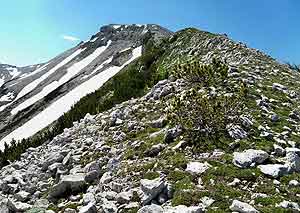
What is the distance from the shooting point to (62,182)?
15484mm

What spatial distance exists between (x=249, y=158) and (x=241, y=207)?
9.94ft

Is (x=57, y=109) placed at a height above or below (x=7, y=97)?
below

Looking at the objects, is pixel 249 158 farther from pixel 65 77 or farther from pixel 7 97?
pixel 7 97

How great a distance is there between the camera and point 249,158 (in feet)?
46.4

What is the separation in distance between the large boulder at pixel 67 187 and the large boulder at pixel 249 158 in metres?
4.87

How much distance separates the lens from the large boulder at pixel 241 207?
36.8 ft

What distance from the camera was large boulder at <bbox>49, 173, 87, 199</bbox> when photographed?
15.4 m

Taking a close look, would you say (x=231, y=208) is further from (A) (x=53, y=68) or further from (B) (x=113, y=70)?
(A) (x=53, y=68)

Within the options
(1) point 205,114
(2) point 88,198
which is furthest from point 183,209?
(1) point 205,114

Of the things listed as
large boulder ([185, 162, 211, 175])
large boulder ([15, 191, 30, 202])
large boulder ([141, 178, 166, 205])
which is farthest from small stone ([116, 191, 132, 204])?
large boulder ([15, 191, 30, 202])

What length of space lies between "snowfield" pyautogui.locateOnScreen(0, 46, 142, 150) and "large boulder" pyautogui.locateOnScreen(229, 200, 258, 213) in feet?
170

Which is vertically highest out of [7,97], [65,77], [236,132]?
[65,77]

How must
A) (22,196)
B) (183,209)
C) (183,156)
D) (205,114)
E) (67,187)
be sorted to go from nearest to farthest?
(183,209)
(183,156)
(67,187)
(22,196)
(205,114)

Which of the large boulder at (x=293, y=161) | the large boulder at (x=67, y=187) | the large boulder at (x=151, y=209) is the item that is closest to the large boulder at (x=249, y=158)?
the large boulder at (x=293, y=161)
